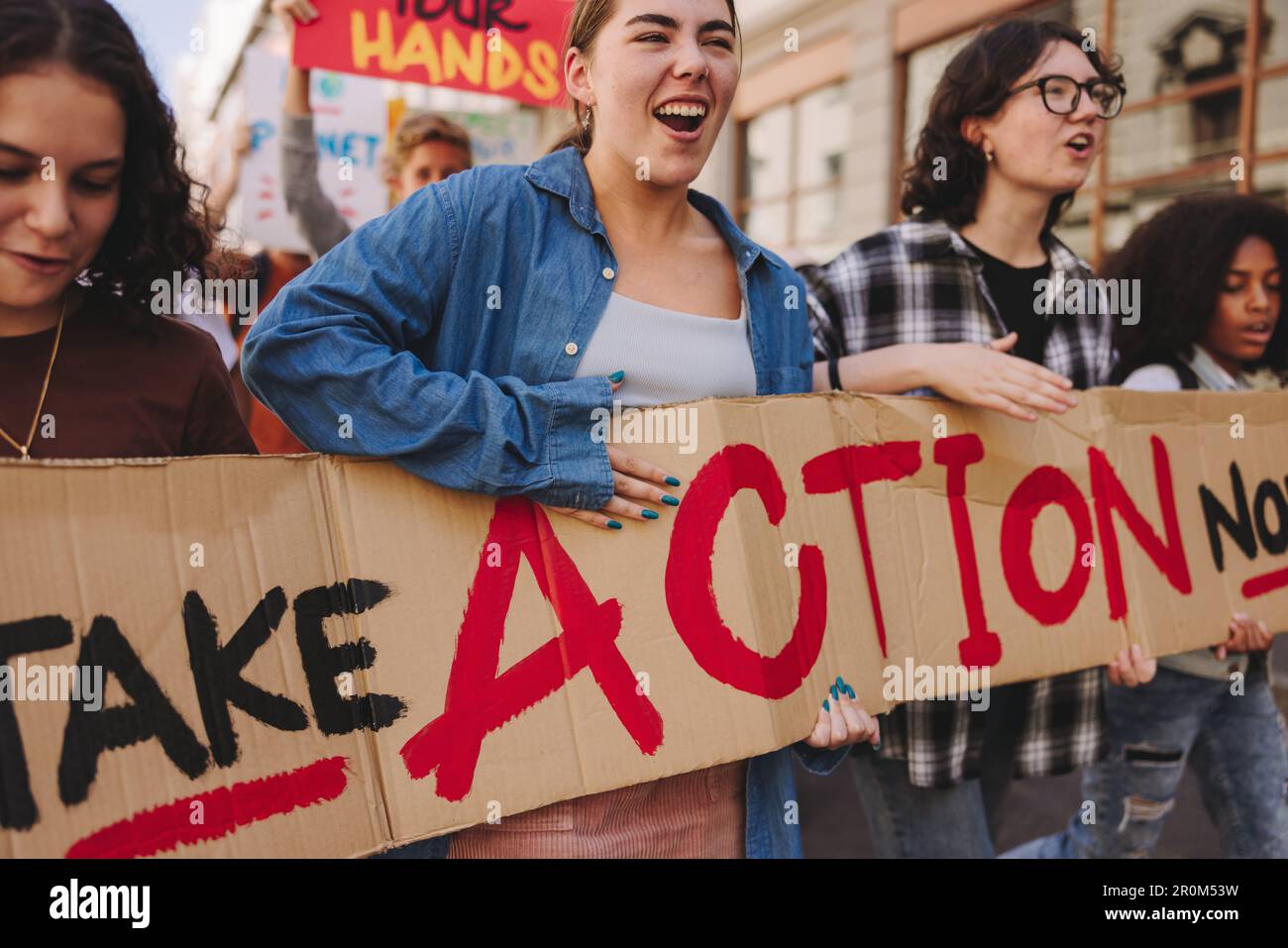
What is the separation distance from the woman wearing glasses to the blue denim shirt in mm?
585

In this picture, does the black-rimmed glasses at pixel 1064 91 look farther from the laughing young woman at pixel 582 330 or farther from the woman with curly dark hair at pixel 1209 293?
the laughing young woman at pixel 582 330

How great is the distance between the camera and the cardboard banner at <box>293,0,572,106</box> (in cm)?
298

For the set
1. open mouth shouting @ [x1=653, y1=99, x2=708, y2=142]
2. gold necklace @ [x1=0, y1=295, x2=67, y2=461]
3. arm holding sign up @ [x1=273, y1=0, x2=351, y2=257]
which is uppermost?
arm holding sign up @ [x1=273, y1=0, x2=351, y2=257]

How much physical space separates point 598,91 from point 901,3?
6.28m

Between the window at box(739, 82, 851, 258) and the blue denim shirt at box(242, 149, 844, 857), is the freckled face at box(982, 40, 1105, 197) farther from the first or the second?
the window at box(739, 82, 851, 258)

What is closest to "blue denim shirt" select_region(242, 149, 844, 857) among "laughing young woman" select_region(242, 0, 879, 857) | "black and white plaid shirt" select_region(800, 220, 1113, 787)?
"laughing young woman" select_region(242, 0, 879, 857)

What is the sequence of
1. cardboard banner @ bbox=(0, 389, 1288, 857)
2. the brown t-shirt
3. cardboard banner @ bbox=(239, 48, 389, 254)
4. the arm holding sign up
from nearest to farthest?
1. cardboard banner @ bbox=(0, 389, 1288, 857)
2. the brown t-shirt
3. the arm holding sign up
4. cardboard banner @ bbox=(239, 48, 389, 254)

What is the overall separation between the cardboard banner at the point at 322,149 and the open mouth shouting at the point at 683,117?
74.5 inches

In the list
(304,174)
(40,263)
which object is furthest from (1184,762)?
(304,174)

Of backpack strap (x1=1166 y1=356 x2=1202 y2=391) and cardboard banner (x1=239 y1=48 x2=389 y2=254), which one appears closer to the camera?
backpack strap (x1=1166 y1=356 x2=1202 y2=391)

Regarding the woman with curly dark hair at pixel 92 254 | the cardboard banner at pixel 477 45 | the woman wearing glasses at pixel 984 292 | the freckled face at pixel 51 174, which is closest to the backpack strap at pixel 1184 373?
the woman wearing glasses at pixel 984 292

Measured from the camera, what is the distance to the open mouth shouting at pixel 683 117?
4.90 feet

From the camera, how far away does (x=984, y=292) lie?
216cm

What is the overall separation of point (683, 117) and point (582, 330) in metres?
0.36
